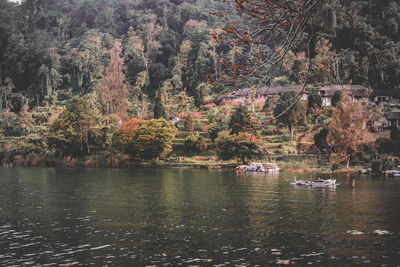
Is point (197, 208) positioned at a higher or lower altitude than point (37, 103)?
lower

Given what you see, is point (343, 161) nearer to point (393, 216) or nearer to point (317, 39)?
point (393, 216)

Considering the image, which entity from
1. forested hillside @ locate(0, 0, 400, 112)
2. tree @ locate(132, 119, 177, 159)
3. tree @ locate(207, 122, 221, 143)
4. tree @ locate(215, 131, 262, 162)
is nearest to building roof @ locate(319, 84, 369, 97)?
forested hillside @ locate(0, 0, 400, 112)

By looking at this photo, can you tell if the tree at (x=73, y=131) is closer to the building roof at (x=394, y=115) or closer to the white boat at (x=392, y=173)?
the white boat at (x=392, y=173)

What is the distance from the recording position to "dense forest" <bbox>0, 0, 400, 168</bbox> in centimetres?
11694

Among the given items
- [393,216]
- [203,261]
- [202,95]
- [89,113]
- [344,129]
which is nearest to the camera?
[203,261]

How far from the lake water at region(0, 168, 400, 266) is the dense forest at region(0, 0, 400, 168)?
5155 centimetres

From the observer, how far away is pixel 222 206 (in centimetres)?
3628

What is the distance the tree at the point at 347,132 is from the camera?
2872 inches

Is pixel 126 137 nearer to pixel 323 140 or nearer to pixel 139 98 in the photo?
pixel 323 140

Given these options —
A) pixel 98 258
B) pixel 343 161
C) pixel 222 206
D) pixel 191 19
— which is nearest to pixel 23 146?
pixel 343 161

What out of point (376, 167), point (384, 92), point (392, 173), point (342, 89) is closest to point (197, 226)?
point (392, 173)

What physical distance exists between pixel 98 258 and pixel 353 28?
122280mm

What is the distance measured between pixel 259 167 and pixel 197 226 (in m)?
50.6

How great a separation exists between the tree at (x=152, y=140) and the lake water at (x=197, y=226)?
37145 millimetres
